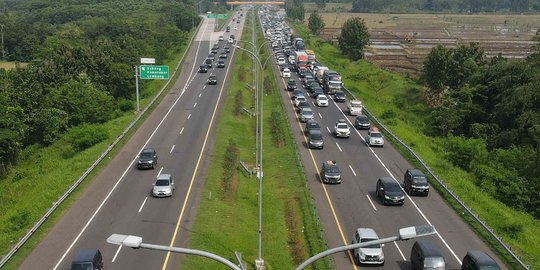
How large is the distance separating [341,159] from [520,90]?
88.1 feet

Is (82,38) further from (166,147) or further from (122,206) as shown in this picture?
(122,206)

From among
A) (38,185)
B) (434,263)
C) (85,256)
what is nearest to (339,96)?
(38,185)

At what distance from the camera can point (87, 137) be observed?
193 ft

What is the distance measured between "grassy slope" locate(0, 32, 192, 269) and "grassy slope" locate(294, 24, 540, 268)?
28854 millimetres

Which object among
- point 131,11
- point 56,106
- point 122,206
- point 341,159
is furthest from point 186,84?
point 131,11

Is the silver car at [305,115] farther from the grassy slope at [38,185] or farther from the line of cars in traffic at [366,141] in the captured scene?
the grassy slope at [38,185]

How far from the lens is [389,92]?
10194cm

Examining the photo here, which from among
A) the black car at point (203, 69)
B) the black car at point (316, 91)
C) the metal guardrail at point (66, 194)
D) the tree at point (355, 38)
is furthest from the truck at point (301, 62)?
the metal guardrail at point (66, 194)

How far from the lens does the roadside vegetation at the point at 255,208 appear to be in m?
34.0

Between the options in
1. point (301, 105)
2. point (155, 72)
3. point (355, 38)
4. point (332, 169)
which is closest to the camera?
point (332, 169)

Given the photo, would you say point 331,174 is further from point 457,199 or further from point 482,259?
point 482,259

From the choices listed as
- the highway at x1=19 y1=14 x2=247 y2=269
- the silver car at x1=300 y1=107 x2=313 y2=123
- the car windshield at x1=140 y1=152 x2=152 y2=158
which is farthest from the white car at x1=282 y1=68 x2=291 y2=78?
the car windshield at x1=140 y1=152 x2=152 y2=158

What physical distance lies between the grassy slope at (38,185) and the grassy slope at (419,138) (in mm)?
28854

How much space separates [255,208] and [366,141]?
2147 centimetres
